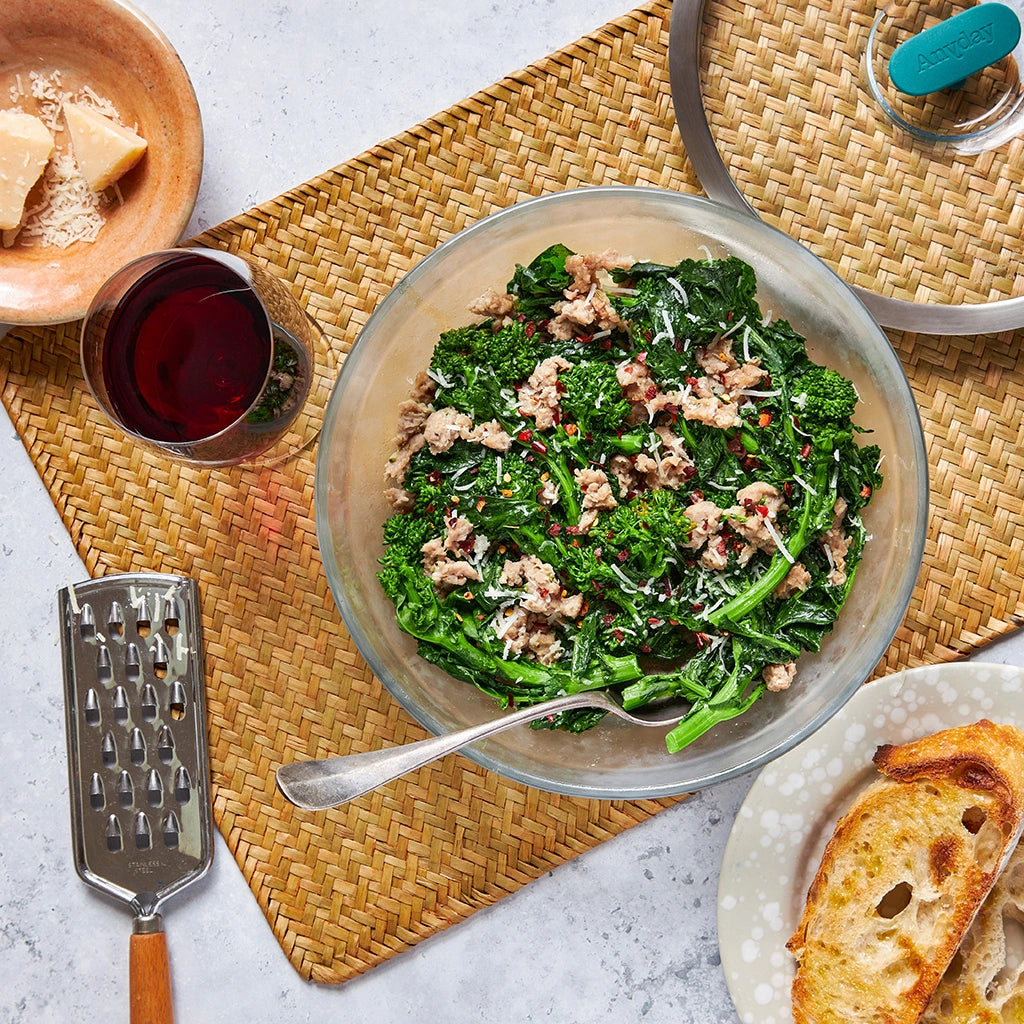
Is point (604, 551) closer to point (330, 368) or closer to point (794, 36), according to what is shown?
point (330, 368)

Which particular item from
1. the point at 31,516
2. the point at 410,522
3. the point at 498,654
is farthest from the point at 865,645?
the point at 31,516

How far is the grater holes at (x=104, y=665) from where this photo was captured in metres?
2.58

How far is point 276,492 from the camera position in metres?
2.60

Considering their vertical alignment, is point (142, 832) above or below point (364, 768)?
below

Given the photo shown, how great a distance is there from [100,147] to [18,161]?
22 cm

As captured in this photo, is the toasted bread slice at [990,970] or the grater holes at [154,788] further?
the grater holes at [154,788]

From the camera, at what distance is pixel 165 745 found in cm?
257

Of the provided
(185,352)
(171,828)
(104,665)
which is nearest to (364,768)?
(171,828)

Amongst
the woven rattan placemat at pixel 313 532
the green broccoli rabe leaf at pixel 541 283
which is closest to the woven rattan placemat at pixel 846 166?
the woven rattan placemat at pixel 313 532

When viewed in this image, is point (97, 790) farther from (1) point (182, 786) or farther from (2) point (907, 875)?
(2) point (907, 875)

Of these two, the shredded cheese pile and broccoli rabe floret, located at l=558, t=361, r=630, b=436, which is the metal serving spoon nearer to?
broccoli rabe floret, located at l=558, t=361, r=630, b=436

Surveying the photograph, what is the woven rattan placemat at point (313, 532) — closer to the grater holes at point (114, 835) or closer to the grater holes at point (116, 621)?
the grater holes at point (116, 621)

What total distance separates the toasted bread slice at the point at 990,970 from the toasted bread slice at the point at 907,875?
112mm

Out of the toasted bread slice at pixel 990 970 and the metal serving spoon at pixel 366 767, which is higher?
the metal serving spoon at pixel 366 767
